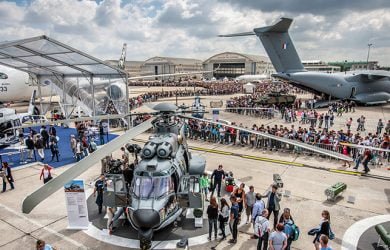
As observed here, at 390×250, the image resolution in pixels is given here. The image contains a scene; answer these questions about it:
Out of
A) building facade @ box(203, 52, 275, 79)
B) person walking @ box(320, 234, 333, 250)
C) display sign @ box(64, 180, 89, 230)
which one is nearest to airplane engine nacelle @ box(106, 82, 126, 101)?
display sign @ box(64, 180, 89, 230)

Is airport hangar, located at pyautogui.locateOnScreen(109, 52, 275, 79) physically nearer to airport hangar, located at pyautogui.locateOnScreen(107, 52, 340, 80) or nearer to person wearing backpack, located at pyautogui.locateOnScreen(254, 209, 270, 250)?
airport hangar, located at pyautogui.locateOnScreen(107, 52, 340, 80)

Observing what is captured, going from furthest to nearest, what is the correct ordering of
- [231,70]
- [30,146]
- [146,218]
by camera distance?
[231,70]
[30,146]
[146,218]

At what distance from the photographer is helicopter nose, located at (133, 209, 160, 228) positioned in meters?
7.80

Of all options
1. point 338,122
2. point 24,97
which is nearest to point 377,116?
point 338,122

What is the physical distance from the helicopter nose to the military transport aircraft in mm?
28613

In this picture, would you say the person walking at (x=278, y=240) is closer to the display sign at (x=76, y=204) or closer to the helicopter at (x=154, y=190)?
the helicopter at (x=154, y=190)

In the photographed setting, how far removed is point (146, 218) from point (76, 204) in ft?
10.8

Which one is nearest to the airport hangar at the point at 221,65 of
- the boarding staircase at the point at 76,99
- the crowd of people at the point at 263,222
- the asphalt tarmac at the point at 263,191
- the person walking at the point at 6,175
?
the boarding staircase at the point at 76,99

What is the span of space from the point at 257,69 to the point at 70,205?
13342 cm

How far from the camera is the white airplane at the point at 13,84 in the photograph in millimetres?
28969

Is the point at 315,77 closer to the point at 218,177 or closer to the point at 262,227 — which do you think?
the point at 218,177

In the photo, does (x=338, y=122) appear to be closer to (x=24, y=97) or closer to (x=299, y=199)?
(x=299, y=199)

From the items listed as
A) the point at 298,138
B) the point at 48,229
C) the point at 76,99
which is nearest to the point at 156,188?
the point at 48,229

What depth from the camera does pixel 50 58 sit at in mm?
17391
